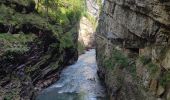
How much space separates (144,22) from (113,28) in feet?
36.7

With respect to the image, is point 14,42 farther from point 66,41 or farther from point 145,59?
point 66,41

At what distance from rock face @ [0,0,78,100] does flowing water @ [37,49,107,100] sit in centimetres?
100

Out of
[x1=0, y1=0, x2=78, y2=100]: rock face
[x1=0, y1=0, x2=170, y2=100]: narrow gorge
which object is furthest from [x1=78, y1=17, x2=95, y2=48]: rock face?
[x1=0, y1=0, x2=78, y2=100]: rock face

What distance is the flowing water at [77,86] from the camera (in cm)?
3419

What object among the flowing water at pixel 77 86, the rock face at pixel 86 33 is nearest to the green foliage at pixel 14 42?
the flowing water at pixel 77 86

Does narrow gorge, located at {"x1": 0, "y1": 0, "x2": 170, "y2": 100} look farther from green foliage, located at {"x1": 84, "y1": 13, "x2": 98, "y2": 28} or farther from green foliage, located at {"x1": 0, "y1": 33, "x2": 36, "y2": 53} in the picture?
green foliage, located at {"x1": 84, "y1": 13, "x2": 98, "y2": 28}

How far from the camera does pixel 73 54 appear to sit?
162ft

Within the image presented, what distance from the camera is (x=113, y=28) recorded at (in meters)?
37.8

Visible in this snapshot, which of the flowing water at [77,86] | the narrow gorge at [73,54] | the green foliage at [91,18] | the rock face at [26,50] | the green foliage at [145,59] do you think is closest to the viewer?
the narrow gorge at [73,54]

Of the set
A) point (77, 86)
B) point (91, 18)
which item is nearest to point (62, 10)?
point (77, 86)

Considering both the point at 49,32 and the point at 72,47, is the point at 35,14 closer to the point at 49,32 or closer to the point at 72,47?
the point at 49,32

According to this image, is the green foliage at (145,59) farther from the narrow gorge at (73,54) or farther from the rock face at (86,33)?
the rock face at (86,33)

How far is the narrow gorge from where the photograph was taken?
2341cm

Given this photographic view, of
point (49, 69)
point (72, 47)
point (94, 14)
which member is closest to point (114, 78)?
point (49, 69)
